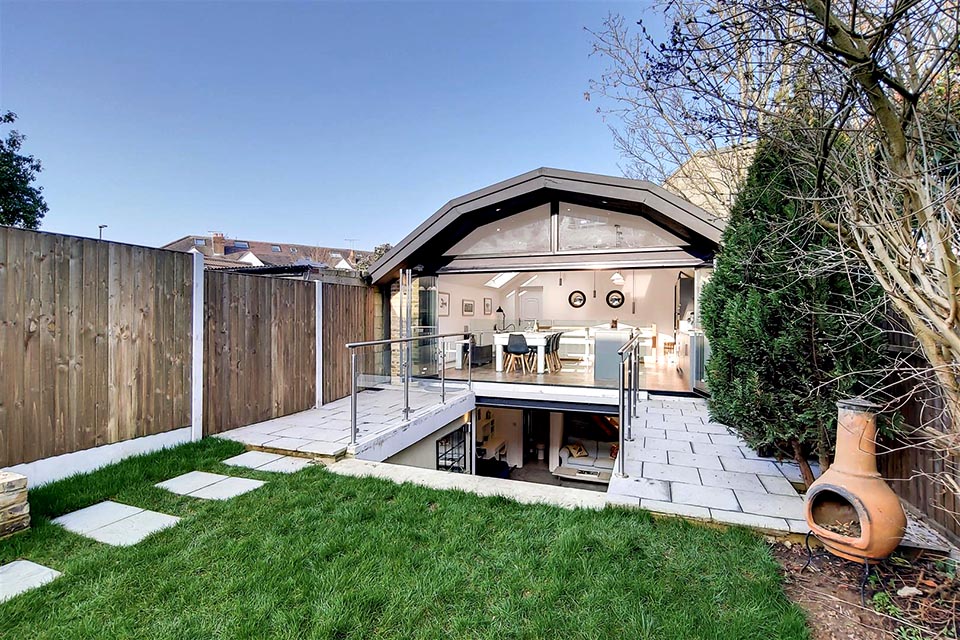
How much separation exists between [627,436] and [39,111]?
17.0 meters

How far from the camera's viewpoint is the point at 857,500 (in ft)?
7.29

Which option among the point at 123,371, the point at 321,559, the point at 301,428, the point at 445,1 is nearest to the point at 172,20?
the point at 445,1

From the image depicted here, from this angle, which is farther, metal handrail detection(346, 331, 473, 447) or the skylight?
the skylight

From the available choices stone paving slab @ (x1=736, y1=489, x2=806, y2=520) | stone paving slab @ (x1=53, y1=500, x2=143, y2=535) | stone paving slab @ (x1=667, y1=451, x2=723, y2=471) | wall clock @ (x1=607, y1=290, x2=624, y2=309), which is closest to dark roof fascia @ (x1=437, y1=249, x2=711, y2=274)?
stone paving slab @ (x1=667, y1=451, x2=723, y2=471)

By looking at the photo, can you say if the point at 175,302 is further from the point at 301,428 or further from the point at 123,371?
the point at 301,428

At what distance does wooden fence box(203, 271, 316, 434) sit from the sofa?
6382 millimetres

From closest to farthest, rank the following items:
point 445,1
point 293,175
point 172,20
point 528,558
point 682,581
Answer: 1. point 682,581
2. point 528,558
3. point 172,20
4. point 445,1
5. point 293,175

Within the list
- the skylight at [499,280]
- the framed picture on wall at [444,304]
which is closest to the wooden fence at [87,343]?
→ the framed picture on wall at [444,304]

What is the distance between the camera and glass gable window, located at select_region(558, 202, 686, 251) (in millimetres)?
7227

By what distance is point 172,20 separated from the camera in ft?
26.2

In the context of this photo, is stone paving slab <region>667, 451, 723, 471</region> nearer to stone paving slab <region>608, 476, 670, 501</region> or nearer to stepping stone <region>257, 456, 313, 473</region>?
stone paving slab <region>608, 476, 670, 501</region>

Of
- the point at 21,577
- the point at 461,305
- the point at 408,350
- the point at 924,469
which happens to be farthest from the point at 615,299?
the point at 21,577

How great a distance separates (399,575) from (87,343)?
12.2 ft

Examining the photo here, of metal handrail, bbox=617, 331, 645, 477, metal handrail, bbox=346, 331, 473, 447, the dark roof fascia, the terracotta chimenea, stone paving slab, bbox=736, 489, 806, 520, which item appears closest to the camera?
the terracotta chimenea
